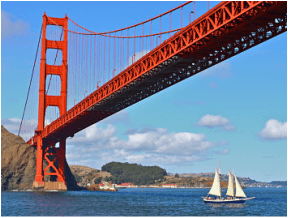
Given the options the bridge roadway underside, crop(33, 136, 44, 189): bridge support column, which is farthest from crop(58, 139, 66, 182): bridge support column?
the bridge roadway underside

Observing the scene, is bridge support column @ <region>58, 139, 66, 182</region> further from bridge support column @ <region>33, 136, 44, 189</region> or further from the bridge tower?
bridge support column @ <region>33, 136, 44, 189</region>

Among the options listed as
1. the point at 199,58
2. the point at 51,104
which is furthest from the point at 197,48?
the point at 51,104

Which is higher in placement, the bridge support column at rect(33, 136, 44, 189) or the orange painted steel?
the orange painted steel

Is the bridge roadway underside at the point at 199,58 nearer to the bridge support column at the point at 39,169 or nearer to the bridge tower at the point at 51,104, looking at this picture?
the bridge tower at the point at 51,104

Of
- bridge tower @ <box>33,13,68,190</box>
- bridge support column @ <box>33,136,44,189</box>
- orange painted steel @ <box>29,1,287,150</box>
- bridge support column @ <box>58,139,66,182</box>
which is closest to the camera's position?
orange painted steel @ <box>29,1,287,150</box>

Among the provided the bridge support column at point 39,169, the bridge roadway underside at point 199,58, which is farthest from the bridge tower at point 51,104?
the bridge roadway underside at point 199,58

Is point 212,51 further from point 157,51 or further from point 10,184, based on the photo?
point 10,184

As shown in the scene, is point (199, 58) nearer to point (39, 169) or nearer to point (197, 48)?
point (197, 48)
